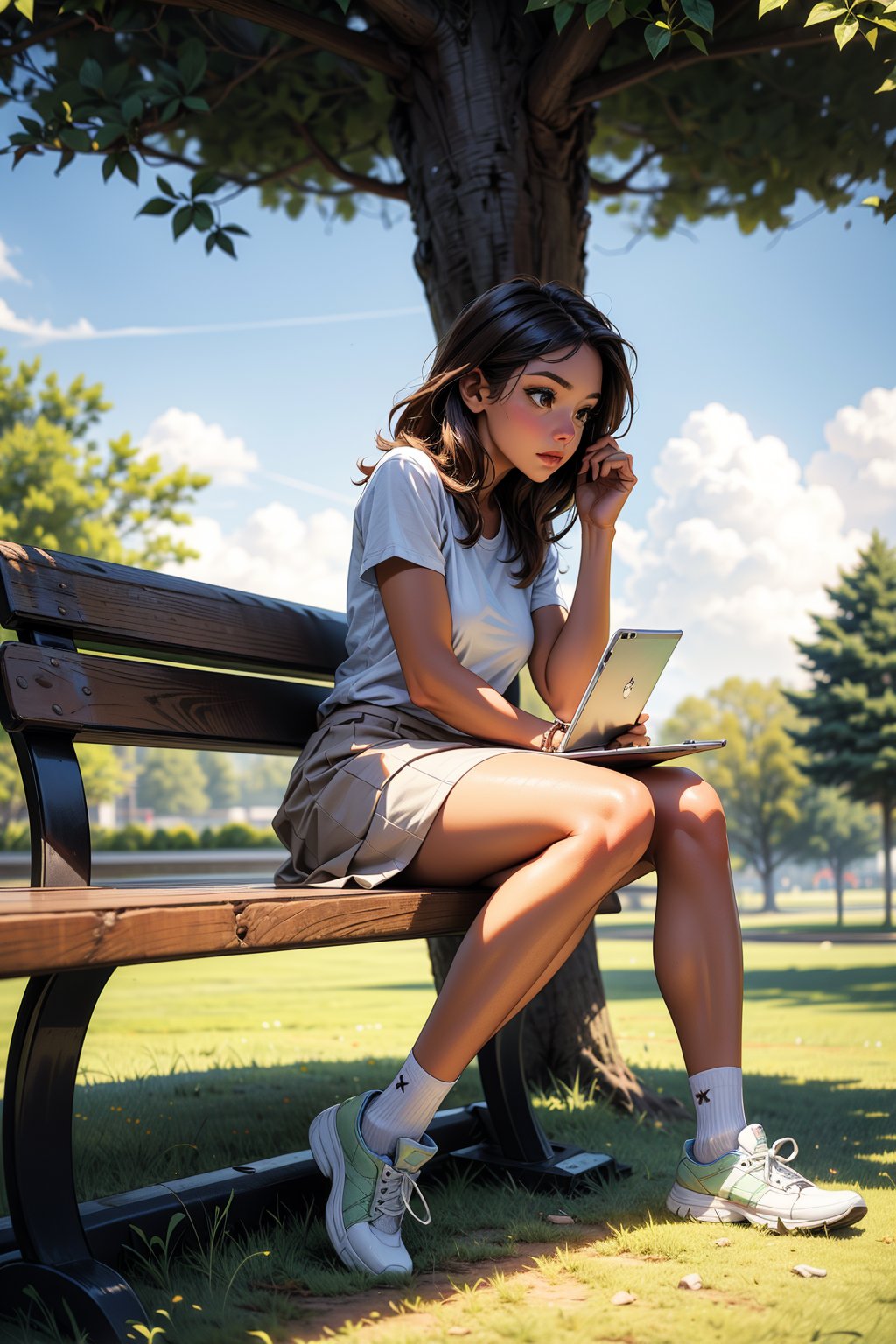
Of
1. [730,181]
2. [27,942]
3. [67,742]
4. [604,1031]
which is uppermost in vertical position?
[730,181]

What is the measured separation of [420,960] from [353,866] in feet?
43.8

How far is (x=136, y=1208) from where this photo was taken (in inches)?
79.8

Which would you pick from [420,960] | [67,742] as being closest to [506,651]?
[67,742]

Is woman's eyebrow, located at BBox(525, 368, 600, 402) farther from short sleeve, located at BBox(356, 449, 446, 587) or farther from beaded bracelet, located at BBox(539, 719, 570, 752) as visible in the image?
beaded bracelet, located at BBox(539, 719, 570, 752)

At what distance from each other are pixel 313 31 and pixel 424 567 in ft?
6.35

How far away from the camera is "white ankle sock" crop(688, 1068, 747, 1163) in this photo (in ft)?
7.09

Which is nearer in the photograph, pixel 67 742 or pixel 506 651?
pixel 67 742

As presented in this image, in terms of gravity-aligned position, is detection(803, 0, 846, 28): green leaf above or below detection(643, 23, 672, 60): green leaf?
above

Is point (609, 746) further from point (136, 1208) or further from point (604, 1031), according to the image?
point (604, 1031)

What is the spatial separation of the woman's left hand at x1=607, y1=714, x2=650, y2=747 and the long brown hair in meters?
0.42

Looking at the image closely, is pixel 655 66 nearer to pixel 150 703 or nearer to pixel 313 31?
pixel 313 31

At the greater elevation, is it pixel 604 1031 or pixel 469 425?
pixel 469 425

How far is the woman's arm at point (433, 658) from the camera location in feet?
7.61

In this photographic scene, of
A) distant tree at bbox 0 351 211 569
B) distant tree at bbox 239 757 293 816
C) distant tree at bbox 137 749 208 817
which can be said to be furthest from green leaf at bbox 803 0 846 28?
distant tree at bbox 239 757 293 816
